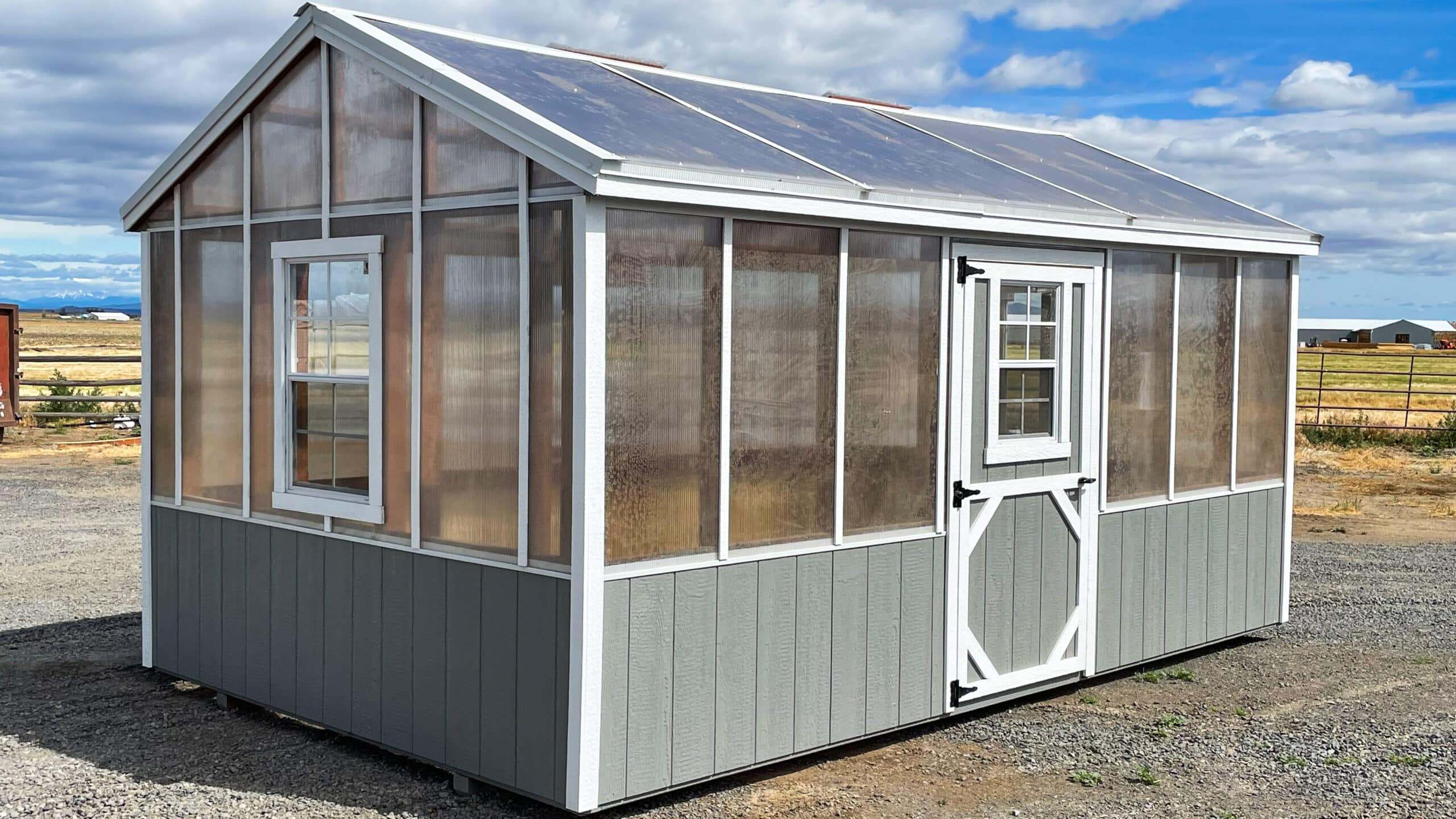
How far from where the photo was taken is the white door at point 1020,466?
692 cm

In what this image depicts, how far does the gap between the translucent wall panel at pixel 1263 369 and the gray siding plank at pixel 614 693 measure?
5077 mm

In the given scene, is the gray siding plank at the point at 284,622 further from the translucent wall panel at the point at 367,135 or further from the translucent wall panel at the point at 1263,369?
the translucent wall panel at the point at 1263,369

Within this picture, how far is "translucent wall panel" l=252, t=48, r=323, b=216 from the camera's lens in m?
6.64

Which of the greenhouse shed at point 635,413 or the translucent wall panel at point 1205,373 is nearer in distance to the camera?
the greenhouse shed at point 635,413

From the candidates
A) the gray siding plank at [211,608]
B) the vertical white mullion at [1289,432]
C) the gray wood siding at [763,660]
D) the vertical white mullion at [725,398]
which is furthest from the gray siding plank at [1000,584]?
the gray siding plank at [211,608]

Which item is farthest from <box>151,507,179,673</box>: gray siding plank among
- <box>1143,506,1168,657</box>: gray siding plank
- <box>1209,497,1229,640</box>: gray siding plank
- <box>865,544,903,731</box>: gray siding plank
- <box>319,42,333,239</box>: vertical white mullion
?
<box>1209,497,1229,640</box>: gray siding plank

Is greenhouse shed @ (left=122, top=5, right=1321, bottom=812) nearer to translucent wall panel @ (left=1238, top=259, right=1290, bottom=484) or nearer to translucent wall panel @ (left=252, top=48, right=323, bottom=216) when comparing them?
translucent wall panel @ (left=252, top=48, right=323, bottom=216)

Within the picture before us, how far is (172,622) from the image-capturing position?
7.71 m

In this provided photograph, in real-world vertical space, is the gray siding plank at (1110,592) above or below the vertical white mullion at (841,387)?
below

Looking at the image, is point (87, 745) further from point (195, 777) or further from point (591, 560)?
point (591, 560)

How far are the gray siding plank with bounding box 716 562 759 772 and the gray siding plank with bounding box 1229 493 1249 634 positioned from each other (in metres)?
4.21

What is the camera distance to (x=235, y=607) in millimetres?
7242

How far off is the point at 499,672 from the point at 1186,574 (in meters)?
4.63

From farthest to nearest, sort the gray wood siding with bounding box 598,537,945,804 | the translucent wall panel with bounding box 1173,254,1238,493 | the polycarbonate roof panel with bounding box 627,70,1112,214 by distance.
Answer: the translucent wall panel with bounding box 1173,254,1238,493 < the polycarbonate roof panel with bounding box 627,70,1112,214 < the gray wood siding with bounding box 598,537,945,804
